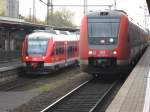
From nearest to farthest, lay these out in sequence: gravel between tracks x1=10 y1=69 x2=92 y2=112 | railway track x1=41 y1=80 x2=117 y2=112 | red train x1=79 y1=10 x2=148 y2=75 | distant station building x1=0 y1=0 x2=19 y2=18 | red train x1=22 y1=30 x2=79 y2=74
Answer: railway track x1=41 y1=80 x2=117 y2=112, gravel between tracks x1=10 y1=69 x2=92 y2=112, red train x1=79 y1=10 x2=148 y2=75, red train x1=22 y1=30 x2=79 y2=74, distant station building x1=0 y1=0 x2=19 y2=18

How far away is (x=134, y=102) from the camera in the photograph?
1113 centimetres

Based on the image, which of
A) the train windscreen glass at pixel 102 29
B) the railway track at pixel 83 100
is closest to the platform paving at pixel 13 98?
the railway track at pixel 83 100

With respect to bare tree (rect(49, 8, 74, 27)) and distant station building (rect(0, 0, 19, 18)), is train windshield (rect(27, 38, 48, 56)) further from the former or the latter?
distant station building (rect(0, 0, 19, 18))

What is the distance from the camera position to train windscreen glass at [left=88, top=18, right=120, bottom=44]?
20000 millimetres

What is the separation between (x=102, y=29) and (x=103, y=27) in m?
0.10

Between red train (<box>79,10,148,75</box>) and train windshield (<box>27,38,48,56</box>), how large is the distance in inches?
236

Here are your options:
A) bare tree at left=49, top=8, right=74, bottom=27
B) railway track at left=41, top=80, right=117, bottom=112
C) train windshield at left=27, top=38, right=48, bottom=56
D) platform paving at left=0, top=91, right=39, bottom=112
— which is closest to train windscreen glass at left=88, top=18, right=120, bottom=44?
railway track at left=41, top=80, right=117, bottom=112

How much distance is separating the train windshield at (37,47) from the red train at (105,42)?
236 inches

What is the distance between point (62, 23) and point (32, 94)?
72307 millimetres

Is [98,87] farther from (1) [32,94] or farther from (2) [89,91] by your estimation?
(1) [32,94]

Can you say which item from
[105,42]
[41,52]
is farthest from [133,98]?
[41,52]

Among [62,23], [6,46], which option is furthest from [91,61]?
[62,23]

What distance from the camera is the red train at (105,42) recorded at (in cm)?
1969

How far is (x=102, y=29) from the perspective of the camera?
20.2m
